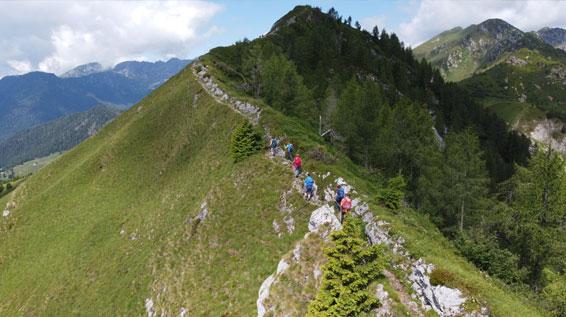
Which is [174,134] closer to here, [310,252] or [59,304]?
[59,304]

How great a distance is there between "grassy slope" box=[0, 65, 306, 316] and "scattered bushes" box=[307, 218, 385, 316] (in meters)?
8.50

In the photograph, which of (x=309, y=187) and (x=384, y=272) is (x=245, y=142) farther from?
(x=384, y=272)

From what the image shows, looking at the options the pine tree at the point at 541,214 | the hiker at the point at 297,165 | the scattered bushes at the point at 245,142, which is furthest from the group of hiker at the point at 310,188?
the pine tree at the point at 541,214

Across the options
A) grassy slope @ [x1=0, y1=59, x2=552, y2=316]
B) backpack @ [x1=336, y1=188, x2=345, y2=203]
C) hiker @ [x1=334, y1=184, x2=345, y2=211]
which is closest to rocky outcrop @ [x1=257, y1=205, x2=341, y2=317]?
hiker @ [x1=334, y1=184, x2=345, y2=211]

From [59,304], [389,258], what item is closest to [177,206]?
[59,304]

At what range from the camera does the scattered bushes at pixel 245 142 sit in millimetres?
39906

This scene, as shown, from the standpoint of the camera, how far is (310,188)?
29.0 meters

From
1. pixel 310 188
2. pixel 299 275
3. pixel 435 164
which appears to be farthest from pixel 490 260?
pixel 435 164

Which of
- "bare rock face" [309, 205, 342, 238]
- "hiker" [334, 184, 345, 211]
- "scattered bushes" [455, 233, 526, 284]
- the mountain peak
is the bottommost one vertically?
"scattered bushes" [455, 233, 526, 284]

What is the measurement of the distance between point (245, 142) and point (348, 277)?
24.1 metres

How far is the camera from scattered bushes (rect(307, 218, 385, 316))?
61.1ft

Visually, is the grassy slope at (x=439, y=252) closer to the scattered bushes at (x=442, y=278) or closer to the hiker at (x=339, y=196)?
the scattered bushes at (x=442, y=278)

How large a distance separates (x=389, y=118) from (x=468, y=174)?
16.5 meters

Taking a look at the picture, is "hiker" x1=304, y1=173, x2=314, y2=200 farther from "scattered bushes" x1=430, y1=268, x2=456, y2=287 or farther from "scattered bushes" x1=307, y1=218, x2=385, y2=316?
"scattered bushes" x1=430, y1=268, x2=456, y2=287
